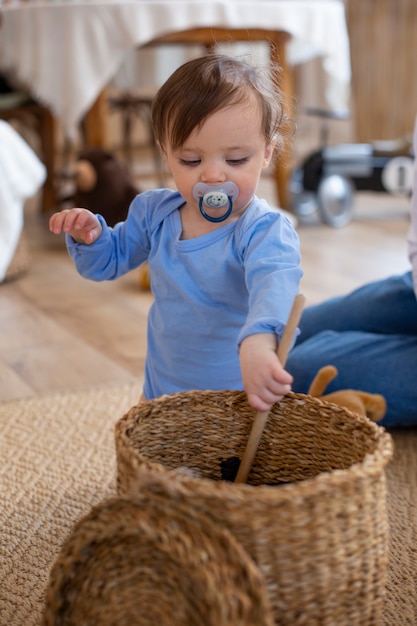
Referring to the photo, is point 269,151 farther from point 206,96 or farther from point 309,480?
point 309,480

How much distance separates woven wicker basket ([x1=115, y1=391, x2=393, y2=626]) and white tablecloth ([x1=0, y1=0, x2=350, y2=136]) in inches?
70.7

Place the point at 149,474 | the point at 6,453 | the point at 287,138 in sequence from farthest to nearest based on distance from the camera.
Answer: the point at 6,453 → the point at 287,138 → the point at 149,474

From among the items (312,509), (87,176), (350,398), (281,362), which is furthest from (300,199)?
(312,509)

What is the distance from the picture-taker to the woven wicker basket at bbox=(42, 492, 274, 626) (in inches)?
21.9

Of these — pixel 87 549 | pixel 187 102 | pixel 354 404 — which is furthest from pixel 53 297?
pixel 87 549

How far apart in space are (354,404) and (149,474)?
0.55 m

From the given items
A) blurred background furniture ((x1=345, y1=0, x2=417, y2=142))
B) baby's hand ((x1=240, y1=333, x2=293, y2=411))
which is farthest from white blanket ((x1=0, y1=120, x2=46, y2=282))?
blurred background furniture ((x1=345, y1=0, x2=417, y2=142))

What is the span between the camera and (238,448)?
85cm

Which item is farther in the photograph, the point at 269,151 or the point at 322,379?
the point at 322,379

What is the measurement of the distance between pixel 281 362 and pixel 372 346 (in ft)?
1.84

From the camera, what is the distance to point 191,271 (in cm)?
93

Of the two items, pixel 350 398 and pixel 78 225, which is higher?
pixel 78 225

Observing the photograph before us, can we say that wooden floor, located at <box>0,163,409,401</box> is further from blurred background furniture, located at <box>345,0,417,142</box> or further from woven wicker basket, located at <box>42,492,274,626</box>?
woven wicker basket, located at <box>42,492,274,626</box>

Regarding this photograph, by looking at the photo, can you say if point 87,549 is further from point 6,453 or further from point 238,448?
point 6,453
